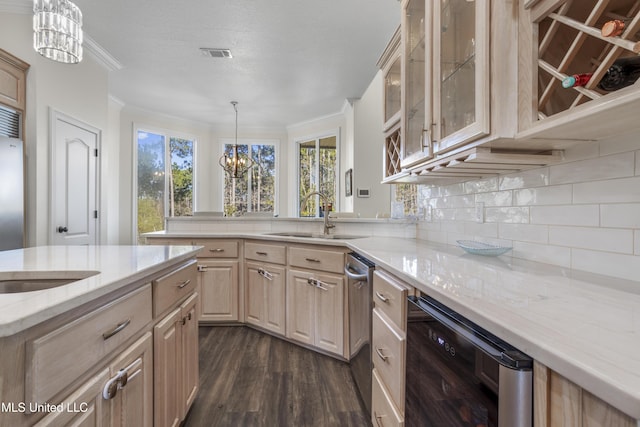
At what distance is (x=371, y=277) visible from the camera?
5.12 feet

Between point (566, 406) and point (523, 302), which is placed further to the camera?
point (523, 302)

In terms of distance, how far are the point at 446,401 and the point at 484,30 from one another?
1.20 metres

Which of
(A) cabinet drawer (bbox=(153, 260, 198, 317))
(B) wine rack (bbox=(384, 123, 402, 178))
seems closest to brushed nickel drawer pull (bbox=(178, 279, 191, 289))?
(A) cabinet drawer (bbox=(153, 260, 198, 317))

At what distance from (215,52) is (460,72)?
2944 mm

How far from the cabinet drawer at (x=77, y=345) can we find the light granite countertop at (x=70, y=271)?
56mm

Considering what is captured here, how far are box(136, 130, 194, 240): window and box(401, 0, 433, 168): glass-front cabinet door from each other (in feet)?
15.6

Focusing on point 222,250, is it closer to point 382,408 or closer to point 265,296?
point 265,296

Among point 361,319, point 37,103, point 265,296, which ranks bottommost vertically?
point 265,296

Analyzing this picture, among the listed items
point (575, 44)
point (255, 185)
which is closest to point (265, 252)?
point (575, 44)

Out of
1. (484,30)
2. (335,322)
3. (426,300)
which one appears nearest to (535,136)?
(484,30)

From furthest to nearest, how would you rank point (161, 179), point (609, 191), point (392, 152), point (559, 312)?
point (161, 179), point (392, 152), point (609, 191), point (559, 312)

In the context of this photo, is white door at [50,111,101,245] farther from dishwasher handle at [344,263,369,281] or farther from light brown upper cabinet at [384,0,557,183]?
light brown upper cabinet at [384,0,557,183]

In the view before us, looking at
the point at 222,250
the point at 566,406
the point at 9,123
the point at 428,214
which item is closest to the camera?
the point at 566,406

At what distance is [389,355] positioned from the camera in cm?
125
